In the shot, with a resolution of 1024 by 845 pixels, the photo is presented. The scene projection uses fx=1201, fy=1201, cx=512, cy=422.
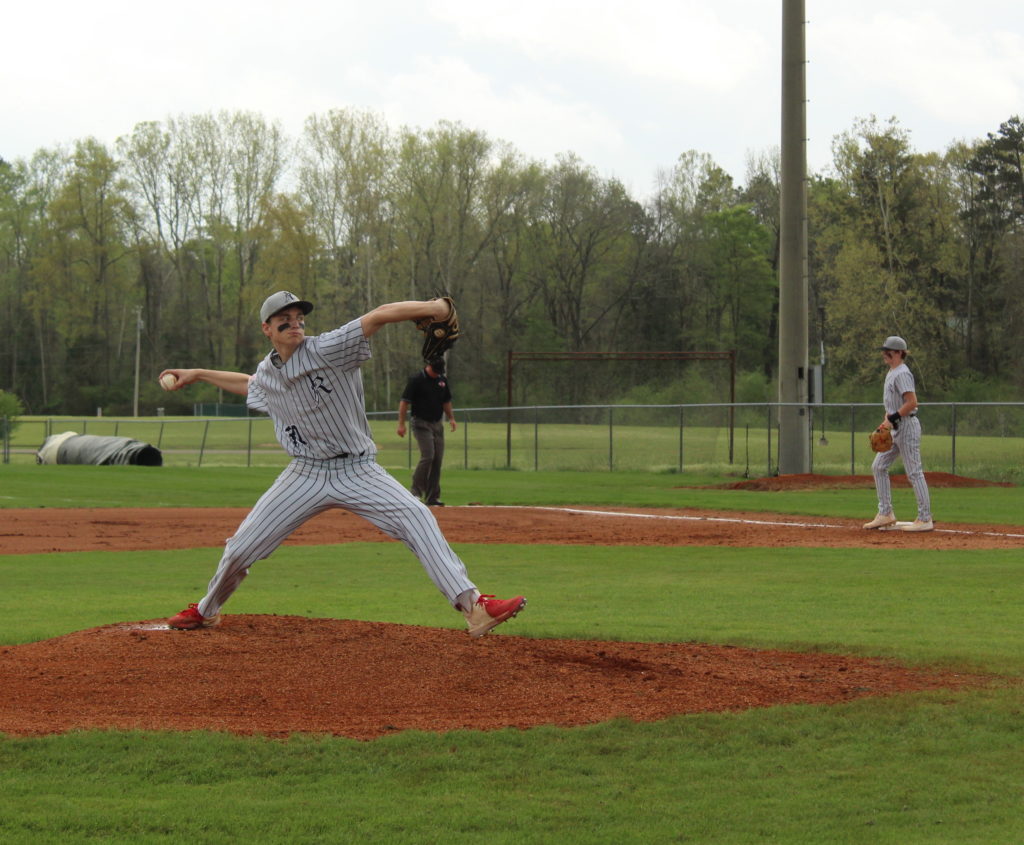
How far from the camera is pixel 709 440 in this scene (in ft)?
95.2

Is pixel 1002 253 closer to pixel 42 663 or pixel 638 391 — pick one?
pixel 638 391

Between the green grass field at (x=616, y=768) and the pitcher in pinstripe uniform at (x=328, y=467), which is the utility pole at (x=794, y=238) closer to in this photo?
the green grass field at (x=616, y=768)

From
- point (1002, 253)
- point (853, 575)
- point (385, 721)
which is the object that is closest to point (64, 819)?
point (385, 721)

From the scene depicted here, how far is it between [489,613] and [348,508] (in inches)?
37.3

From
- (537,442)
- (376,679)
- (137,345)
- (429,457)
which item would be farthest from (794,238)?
(137,345)

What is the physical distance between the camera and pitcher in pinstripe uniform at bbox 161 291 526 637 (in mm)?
6383

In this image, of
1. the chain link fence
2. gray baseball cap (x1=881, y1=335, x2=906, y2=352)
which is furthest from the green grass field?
the chain link fence

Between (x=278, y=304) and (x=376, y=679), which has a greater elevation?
(x=278, y=304)

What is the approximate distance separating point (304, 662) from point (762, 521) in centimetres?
1115

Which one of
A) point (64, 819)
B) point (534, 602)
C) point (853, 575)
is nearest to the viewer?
point (64, 819)

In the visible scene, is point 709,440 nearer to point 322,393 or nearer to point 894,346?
point 894,346

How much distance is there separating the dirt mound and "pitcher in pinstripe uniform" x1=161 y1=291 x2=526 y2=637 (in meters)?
16.5

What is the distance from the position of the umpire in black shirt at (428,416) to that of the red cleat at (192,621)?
10701mm

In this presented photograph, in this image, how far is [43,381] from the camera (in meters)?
86.9
